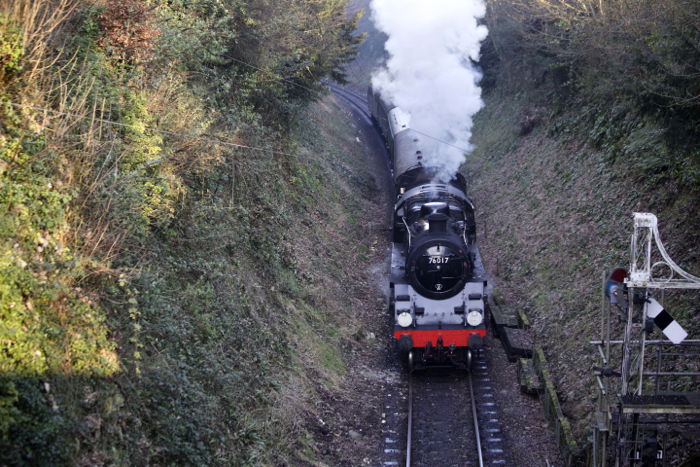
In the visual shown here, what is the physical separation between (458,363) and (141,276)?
780 cm

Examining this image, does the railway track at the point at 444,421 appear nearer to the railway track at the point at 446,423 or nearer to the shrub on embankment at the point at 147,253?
the railway track at the point at 446,423

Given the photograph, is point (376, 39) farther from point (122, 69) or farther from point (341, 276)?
point (122, 69)

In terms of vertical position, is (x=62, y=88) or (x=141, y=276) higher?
(x=62, y=88)

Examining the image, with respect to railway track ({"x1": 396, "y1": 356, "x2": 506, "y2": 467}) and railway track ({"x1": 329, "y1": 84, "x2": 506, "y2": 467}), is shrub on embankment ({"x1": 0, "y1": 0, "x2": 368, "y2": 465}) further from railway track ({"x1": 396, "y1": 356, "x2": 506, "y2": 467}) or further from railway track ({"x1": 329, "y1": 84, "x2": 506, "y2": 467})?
railway track ({"x1": 396, "y1": 356, "x2": 506, "y2": 467})

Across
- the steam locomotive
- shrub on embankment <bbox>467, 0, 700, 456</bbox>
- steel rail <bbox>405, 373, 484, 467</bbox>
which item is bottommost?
steel rail <bbox>405, 373, 484, 467</bbox>

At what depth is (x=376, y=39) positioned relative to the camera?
59625mm

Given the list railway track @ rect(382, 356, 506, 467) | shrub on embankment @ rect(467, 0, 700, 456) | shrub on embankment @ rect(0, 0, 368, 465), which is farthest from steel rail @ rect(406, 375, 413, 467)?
shrub on embankment @ rect(467, 0, 700, 456)

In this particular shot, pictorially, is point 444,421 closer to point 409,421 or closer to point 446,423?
point 446,423

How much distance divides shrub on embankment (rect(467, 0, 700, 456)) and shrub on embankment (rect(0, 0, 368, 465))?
5.60 meters

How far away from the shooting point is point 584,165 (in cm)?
2061

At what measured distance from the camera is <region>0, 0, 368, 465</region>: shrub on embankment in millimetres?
7035

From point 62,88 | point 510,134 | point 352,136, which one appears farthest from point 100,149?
point 352,136

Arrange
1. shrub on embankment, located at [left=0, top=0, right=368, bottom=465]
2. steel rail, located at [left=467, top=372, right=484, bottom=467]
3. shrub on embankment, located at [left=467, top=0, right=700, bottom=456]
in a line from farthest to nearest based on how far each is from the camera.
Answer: shrub on embankment, located at [left=467, top=0, right=700, bottom=456] → steel rail, located at [left=467, top=372, right=484, bottom=467] → shrub on embankment, located at [left=0, top=0, right=368, bottom=465]

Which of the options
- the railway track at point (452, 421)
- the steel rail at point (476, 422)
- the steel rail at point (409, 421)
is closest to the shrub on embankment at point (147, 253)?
the steel rail at point (409, 421)
